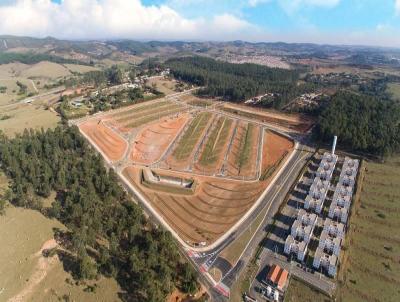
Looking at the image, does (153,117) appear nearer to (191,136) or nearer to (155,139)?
(155,139)

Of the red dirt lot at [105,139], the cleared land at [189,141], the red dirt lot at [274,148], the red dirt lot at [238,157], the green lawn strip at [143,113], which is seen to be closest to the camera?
the red dirt lot at [238,157]

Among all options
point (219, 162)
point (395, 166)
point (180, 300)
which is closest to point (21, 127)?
point (219, 162)

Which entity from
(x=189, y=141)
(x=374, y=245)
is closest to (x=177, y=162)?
(x=189, y=141)

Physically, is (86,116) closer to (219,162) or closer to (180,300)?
(219,162)

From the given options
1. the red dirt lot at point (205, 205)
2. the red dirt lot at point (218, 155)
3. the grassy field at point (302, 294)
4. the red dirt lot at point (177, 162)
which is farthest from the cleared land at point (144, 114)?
the grassy field at point (302, 294)

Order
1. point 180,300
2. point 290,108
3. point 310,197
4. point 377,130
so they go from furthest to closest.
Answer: point 290,108, point 377,130, point 310,197, point 180,300

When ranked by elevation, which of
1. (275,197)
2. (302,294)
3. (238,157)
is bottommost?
(302,294)

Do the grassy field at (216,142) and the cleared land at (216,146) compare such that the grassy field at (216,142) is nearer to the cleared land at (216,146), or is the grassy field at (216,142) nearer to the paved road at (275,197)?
the cleared land at (216,146)
